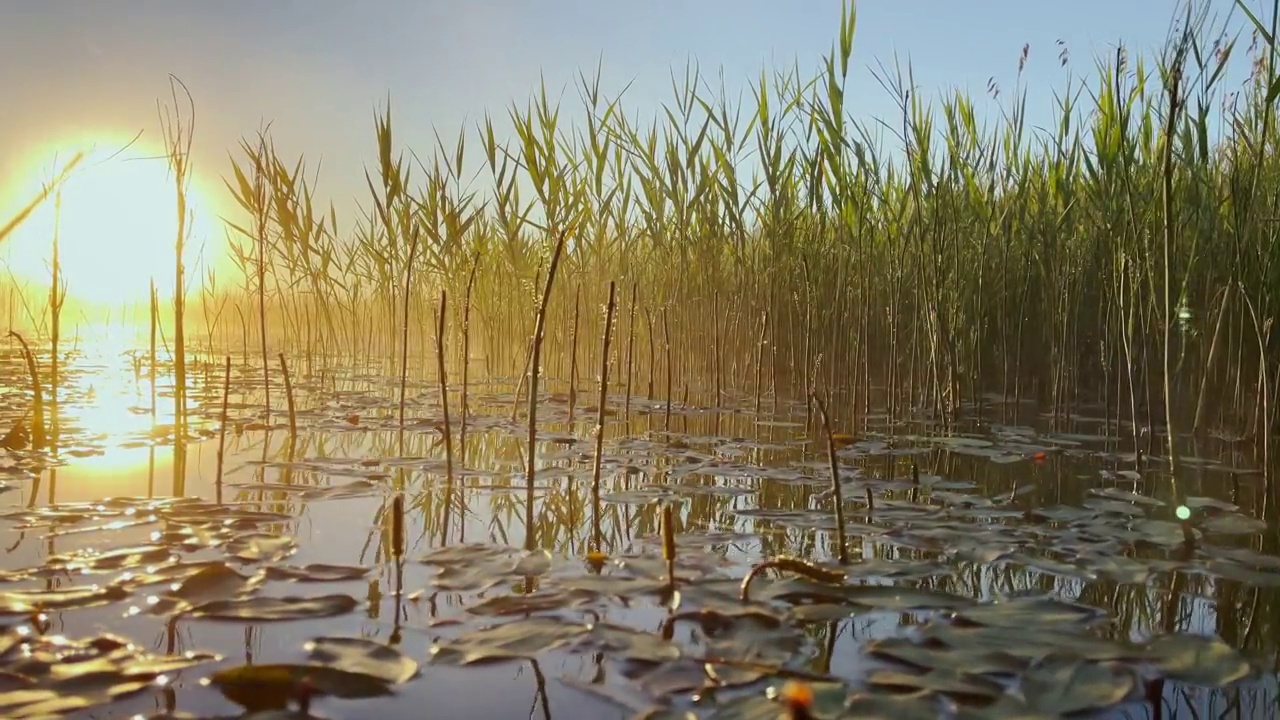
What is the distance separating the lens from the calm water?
3.82ft

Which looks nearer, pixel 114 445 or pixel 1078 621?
pixel 1078 621

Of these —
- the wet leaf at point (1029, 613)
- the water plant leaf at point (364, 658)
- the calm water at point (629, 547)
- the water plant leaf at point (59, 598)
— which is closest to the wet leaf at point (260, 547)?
the calm water at point (629, 547)

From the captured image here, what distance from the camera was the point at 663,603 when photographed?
1.43 meters

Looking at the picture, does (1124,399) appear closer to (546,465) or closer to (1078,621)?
(546,465)

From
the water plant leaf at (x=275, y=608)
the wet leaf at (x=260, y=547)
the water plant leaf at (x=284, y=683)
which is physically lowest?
the water plant leaf at (x=284, y=683)

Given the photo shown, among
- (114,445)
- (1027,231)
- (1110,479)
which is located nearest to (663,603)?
(1110,479)

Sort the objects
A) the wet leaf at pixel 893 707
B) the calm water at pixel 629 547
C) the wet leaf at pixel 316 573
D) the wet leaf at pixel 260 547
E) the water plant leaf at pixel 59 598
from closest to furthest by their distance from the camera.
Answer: the wet leaf at pixel 893 707, the calm water at pixel 629 547, the water plant leaf at pixel 59 598, the wet leaf at pixel 316 573, the wet leaf at pixel 260 547

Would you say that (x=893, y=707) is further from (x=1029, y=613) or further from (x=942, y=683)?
(x=1029, y=613)

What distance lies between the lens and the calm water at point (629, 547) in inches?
45.8

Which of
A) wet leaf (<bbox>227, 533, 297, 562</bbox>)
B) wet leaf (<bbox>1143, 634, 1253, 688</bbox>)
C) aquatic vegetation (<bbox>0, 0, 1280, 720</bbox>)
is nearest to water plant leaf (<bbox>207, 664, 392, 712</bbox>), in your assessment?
aquatic vegetation (<bbox>0, 0, 1280, 720</bbox>)

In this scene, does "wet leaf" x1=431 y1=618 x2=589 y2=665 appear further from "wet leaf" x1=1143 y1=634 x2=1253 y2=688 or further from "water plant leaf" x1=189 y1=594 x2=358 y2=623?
"wet leaf" x1=1143 y1=634 x2=1253 y2=688

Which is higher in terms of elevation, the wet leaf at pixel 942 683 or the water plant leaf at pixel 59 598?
the water plant leaf at pixel 59 598

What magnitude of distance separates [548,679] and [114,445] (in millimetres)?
2550

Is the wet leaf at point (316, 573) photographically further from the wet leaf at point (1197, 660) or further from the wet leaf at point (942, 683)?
the wet leaf at point (1197, 660)
